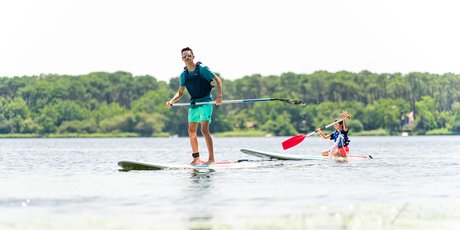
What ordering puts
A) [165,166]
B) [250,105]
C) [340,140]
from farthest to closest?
[250,105]
[340,140]
[165,166]

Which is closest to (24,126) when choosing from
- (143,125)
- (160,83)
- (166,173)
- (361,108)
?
(143,125)

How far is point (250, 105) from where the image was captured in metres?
169

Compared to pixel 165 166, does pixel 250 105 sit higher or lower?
higher

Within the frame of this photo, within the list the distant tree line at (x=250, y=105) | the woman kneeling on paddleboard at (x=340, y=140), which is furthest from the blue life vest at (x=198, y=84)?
the distant tree line at (x=250, y=105)

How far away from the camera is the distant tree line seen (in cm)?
15675

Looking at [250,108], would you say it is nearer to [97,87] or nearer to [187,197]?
[97,87]

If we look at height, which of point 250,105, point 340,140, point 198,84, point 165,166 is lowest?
point 165,166

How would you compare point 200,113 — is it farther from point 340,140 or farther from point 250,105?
point 250,105

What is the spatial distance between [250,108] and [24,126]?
4032 centimetres

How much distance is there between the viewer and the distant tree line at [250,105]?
15675cm

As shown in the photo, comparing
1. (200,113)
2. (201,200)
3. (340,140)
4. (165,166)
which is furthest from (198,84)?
(340,140)

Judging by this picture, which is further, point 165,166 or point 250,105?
point 250,105

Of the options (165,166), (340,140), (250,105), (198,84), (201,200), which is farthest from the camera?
(250,105)

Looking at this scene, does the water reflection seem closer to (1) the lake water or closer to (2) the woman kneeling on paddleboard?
(1) the lake water
